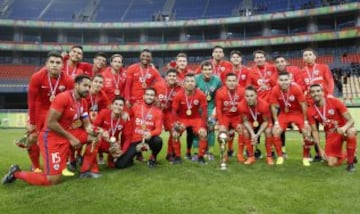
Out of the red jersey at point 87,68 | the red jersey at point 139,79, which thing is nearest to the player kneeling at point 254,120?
the red jersey at point 139,79

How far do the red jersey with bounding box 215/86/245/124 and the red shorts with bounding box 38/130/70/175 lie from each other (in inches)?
128

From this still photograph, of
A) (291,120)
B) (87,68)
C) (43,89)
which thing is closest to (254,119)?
(291,120)

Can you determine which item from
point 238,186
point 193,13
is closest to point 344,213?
point 238,186

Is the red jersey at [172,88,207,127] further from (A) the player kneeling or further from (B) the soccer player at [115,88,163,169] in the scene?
(A) the player kneeling

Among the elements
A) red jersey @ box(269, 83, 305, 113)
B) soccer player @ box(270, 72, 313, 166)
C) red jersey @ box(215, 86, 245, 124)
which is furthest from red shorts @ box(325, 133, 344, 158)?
red jersey @ box(215, 86, 245, 124)

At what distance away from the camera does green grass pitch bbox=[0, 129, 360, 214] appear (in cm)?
492

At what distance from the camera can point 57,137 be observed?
5.99 m

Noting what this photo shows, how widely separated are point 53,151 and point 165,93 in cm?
311

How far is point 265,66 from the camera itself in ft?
29.6

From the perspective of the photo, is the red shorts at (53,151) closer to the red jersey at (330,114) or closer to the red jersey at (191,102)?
the red jersey at (191,102)

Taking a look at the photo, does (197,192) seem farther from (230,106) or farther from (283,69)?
(283,69)

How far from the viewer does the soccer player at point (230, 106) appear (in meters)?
7.78

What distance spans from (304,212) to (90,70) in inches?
227

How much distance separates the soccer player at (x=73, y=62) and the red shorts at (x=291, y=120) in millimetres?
4407
